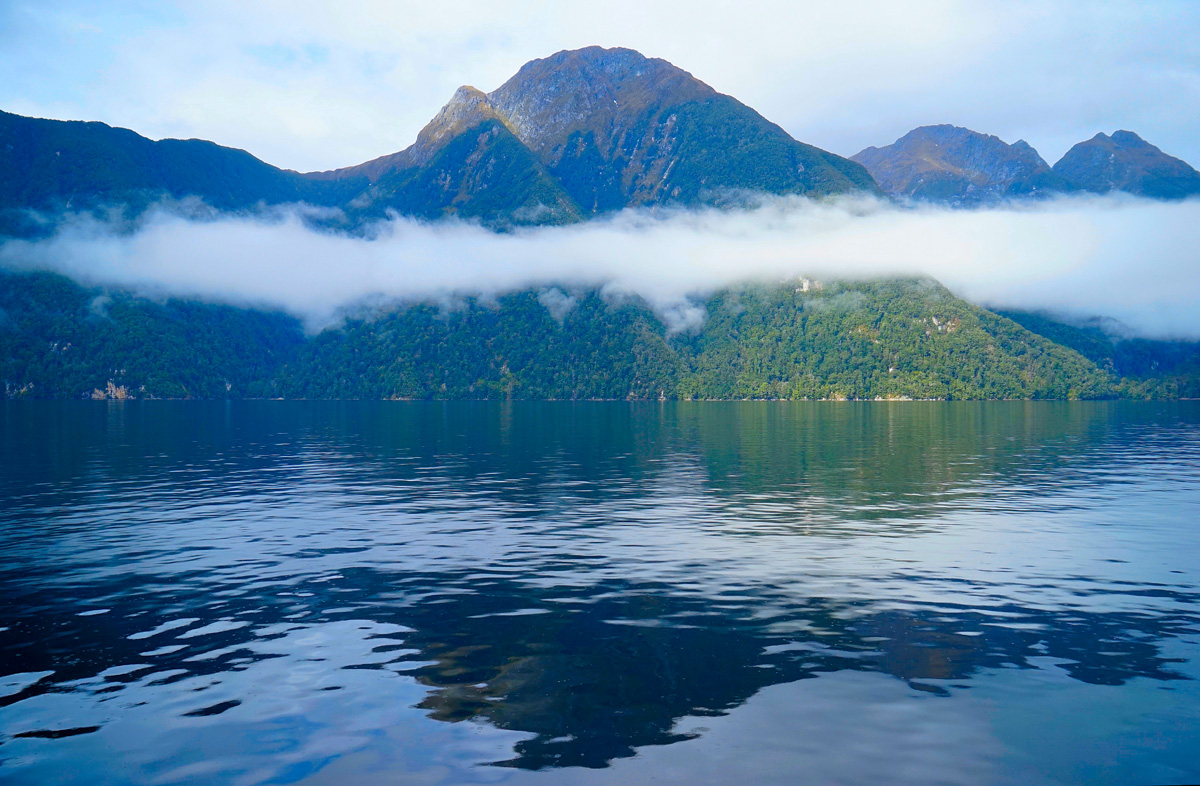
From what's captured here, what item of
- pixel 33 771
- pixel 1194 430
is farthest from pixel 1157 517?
pixel 1194 430

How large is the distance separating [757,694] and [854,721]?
2633mm

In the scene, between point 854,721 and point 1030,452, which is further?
point 1030,452

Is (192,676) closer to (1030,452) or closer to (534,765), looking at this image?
(534,765)

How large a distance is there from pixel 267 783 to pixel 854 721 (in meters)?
13.1

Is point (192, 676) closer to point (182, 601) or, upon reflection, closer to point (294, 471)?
point (182, 601)

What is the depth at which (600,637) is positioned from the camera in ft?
86.9

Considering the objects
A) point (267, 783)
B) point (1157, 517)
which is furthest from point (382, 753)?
point (1157, 517)

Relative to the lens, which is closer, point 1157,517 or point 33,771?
point 33,771

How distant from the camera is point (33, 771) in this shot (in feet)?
57.5

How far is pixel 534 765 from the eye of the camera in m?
17.8

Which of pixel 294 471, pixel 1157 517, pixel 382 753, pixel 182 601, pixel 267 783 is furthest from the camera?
pixel 294 471

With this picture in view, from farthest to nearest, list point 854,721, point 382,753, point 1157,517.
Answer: point 1157,517 < point 854,721 < point 382,753

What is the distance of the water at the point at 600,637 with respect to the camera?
18297 millimetres

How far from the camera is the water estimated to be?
1830cm
